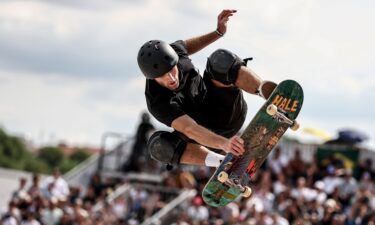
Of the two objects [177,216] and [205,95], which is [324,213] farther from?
[205,95]

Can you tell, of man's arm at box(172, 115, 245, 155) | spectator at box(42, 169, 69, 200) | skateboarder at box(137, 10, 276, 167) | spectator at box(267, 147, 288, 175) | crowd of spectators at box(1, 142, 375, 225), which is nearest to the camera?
man's arm at box(172, 115, 245, 155)

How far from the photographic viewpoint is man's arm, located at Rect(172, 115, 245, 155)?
367 inches

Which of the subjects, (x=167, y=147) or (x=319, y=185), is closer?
(x=167, y=147)

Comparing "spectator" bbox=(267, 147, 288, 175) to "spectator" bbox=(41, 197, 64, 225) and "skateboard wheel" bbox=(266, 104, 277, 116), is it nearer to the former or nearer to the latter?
"spectator" bbox=(41, 197, 64, 225)

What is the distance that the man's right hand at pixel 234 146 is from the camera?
935 centimetres

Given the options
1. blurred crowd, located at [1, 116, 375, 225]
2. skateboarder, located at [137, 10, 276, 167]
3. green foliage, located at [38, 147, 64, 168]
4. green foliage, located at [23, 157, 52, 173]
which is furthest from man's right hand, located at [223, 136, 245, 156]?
green foliage, located at [38, 147, 64, 168]

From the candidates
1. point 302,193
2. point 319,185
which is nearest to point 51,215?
point 302,193

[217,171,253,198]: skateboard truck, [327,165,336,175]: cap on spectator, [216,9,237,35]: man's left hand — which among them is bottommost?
[327,165,336,175]: cap on spectator

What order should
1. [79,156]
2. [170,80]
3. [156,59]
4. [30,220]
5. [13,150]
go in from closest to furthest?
1. [156,59]
2. [170,80]
3. [30,220]
4. [13,150]
5. [79,156]

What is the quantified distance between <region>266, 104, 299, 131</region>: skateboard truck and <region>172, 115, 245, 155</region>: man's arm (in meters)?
0.51

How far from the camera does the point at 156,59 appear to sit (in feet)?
31.7

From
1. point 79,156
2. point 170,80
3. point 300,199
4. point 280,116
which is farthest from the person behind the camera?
point 79,156

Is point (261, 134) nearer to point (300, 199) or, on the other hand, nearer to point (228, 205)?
point (300, 199)

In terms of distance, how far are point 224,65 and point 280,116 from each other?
863mm
